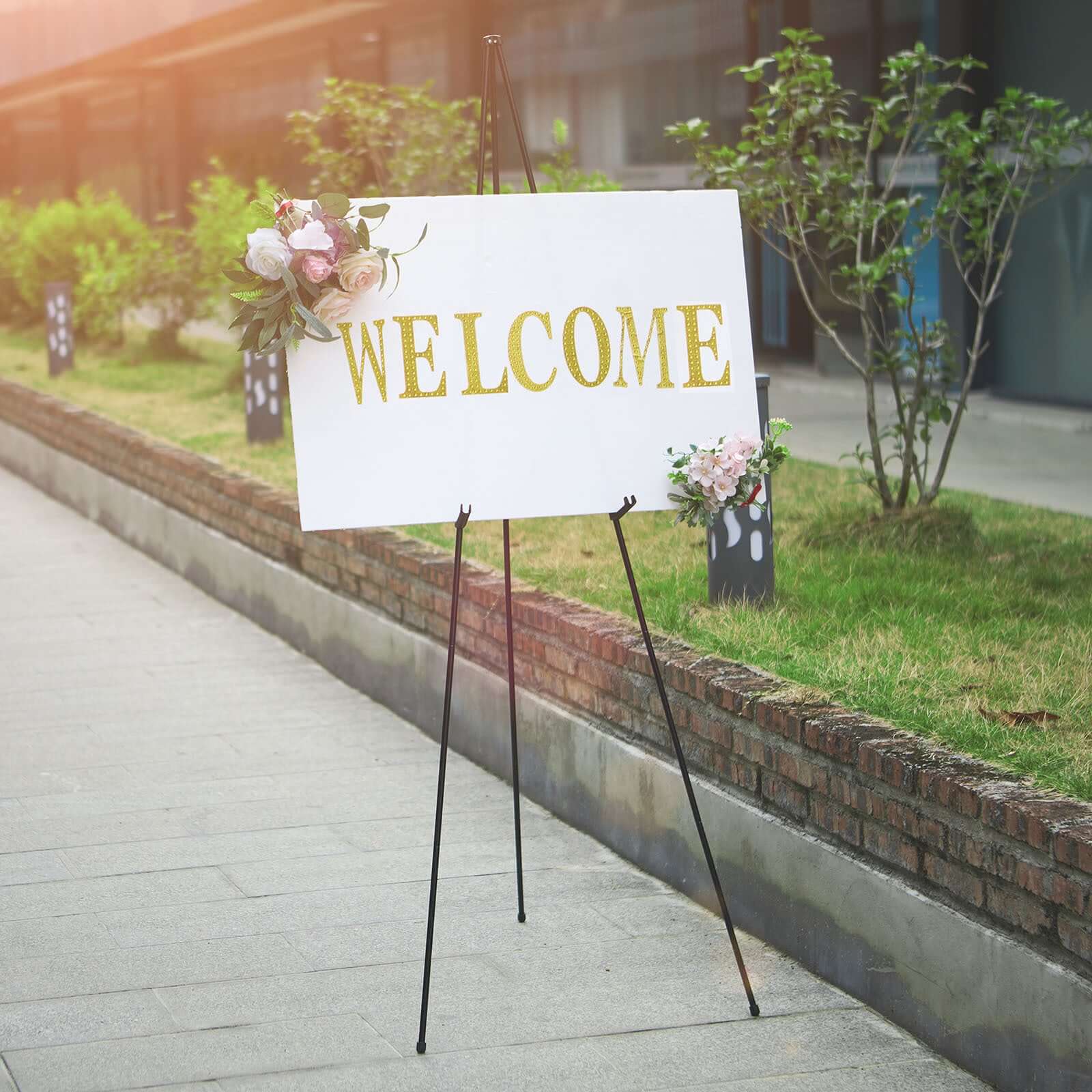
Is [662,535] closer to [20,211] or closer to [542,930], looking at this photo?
[542,930]

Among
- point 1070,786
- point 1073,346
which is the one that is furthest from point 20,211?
point 1070,786

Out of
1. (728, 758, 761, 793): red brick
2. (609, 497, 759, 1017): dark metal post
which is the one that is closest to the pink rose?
(609, 497, 759, 1017): dark metal post

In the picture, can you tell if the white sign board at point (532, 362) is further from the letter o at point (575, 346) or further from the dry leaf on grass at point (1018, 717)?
the dry leaf on grass at point (1018, 717)

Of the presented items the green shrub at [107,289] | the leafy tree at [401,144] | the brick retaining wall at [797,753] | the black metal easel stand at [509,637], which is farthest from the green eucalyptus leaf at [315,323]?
the green shrub at [107,289]

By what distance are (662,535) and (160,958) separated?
12.1 ft

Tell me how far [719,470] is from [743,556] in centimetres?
177

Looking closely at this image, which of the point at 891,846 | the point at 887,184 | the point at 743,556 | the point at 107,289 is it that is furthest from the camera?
the point at 107,289

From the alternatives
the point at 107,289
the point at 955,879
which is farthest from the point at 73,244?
the point at 955,879

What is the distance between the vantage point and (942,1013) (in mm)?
3932

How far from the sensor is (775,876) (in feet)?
15.1

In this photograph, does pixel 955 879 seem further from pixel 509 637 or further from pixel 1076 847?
pixel 509 637

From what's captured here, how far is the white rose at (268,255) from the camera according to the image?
4.18 m

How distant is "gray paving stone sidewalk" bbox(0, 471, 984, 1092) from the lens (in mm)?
3965

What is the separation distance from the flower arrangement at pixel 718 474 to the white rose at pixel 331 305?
0.87m
